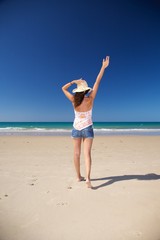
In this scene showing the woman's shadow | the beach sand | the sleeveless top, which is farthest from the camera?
the woman's shadow

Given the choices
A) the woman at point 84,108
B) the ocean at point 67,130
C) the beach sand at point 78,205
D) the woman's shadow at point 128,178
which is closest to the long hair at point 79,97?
the woman at point 84,108

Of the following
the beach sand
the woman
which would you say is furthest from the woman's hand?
the beach sand

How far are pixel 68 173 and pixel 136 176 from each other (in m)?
1.30

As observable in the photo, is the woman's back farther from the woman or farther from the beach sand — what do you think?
the beach sand

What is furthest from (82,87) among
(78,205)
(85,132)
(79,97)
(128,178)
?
(128,178)

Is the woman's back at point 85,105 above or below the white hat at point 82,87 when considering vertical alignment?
below

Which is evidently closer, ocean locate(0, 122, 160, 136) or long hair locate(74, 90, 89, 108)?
long hair locate(74, 90, 89, 108)

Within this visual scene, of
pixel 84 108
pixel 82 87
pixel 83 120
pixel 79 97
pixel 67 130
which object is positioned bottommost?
pixel 67 130

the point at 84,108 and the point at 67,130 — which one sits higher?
the point at 84,108

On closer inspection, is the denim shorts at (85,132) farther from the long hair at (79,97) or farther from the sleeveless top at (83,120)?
the long hair at (79,97)

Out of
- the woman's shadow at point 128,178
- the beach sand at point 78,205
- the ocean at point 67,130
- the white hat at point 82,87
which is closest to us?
the beach sand at point 78,205

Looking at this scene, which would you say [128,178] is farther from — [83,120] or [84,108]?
[84,108]

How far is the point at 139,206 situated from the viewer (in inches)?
96.5

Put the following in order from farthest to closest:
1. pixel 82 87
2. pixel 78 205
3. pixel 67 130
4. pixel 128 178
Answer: pixel 67 130, pixel 128 178, pixel 82 87, pixel 78 205
